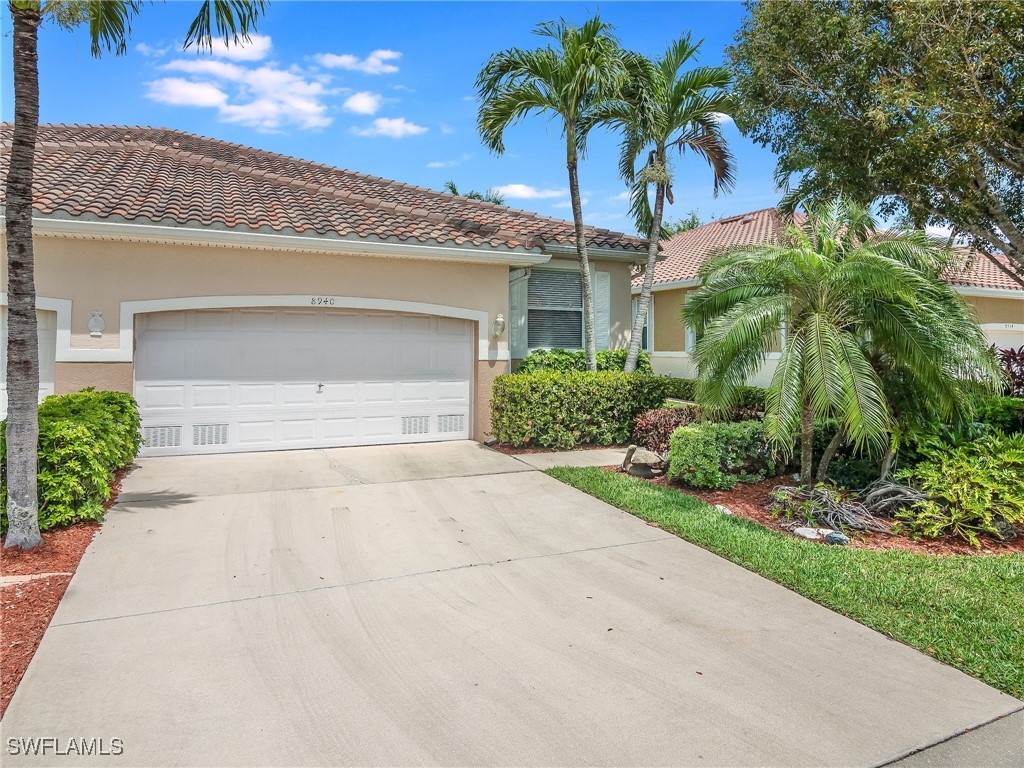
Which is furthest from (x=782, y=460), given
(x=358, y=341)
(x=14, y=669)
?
(x=14, y=669)

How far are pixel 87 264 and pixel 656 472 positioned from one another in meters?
8.64

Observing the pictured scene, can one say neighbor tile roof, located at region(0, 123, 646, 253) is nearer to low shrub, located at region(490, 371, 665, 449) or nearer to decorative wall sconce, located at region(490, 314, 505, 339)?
decorative wall sconce, located at region(490, 314, 505, 339)

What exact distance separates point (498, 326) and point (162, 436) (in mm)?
5734

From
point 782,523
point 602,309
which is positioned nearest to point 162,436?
point 602,309

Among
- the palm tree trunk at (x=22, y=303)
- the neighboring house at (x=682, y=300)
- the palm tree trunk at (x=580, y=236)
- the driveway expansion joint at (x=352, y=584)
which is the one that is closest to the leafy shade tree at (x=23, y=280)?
the palm tree trunk at (x=22, y=303)

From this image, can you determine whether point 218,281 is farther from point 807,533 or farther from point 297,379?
point 807,533

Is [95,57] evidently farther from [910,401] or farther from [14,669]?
[910,401]

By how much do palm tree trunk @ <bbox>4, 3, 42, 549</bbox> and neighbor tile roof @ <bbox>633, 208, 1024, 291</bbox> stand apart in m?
13.8

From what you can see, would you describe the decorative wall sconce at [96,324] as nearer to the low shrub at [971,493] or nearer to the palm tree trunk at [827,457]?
the palm tree trunk at [827,457]

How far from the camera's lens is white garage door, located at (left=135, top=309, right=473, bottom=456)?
9.60 meters

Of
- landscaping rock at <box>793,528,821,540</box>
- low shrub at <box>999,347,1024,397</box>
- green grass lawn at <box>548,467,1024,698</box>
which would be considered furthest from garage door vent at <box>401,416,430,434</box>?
low shrub at <box>999,347,1024,397</box>

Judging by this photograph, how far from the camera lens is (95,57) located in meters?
6.45

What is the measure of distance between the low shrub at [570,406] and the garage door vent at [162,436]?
5.03 metres

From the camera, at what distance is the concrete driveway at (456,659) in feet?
10.1
